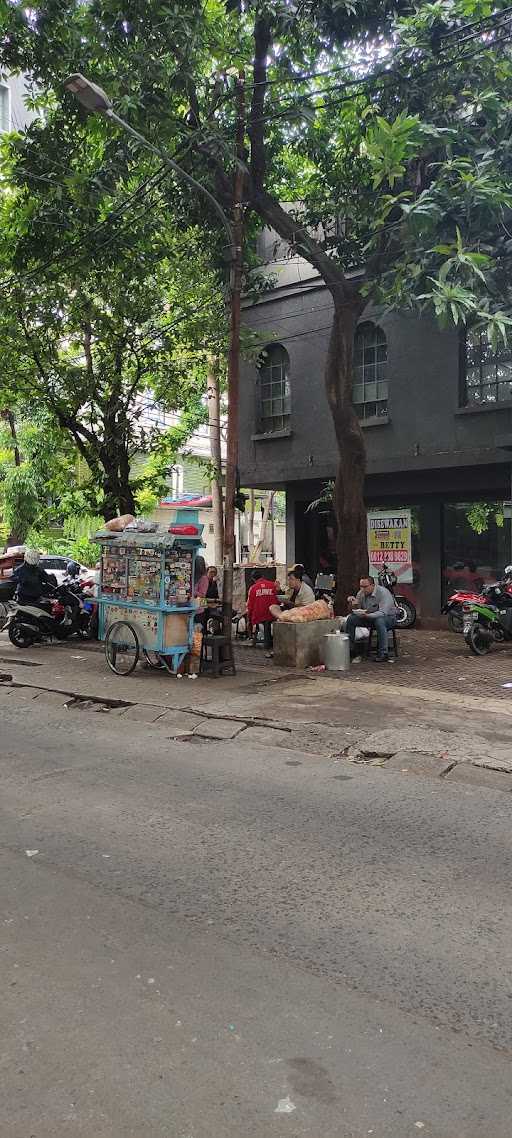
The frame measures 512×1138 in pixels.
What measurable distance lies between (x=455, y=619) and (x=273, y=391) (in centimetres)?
728

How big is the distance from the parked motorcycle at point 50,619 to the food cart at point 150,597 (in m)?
3.14

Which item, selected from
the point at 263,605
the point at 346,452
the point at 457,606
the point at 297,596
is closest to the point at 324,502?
the point at 457,606

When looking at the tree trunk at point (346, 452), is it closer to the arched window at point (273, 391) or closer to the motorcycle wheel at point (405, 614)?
the motorcycle wheel at point (405, 614)

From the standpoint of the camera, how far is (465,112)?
13.1m

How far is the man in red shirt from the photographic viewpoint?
14.1m

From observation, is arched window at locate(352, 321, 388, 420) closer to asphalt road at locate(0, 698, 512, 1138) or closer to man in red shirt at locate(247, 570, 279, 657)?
man in red shirt at locate(247, 570, 279, 657)

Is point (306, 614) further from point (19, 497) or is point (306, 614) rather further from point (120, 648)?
point (19, 497)

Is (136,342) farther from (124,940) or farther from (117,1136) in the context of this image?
(117,1136)

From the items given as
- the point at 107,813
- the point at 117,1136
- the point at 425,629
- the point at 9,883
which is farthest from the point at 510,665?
the point at 117,1136

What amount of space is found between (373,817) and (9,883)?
2570 mm

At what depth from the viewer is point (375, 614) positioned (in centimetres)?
1312

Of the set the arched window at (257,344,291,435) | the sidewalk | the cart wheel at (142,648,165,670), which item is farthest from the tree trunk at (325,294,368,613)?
the arched window at (257,344,291,435)

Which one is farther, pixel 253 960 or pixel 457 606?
pixel 457 606

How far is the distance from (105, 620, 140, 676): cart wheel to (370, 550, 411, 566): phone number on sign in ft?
26.6
